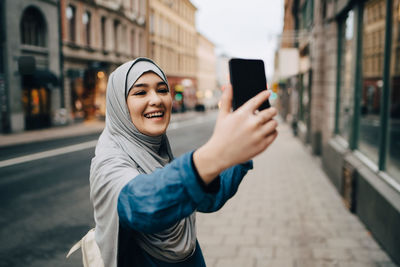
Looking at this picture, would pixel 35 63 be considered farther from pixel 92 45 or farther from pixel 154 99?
pixel 154 99

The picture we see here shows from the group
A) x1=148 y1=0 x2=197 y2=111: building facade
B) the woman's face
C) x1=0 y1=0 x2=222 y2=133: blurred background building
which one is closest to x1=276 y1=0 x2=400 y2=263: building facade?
the woman's face

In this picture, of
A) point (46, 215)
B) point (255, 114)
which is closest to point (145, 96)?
point (255, 114)

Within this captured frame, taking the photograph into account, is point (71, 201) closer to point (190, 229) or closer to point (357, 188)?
point (357, 188)

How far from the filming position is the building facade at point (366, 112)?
4707mm

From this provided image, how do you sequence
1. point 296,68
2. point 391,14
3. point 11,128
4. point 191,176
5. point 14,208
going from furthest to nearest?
point 11,128 → point 296,68 → point 14,208 → point 391,14 → point 191,176

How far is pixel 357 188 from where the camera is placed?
19.1ft

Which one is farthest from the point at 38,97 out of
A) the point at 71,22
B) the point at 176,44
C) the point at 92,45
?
the point at 176,44

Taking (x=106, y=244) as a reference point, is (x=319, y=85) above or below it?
above

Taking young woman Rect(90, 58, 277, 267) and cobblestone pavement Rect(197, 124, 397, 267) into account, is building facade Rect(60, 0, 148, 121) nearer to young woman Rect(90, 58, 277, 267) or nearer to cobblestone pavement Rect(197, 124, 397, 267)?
cobblestone pavement Rect(197, 124, 397, 267)

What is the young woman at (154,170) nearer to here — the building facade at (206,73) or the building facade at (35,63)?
the building facade at (35,63)

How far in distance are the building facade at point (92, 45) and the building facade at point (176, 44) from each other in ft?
13.7

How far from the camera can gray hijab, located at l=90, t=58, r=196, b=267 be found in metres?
1.26

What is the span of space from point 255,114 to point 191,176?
9.2 inches

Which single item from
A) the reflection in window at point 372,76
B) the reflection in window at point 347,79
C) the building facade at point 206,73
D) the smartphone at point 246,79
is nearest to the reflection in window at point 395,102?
the reflection in window at point 372,76
